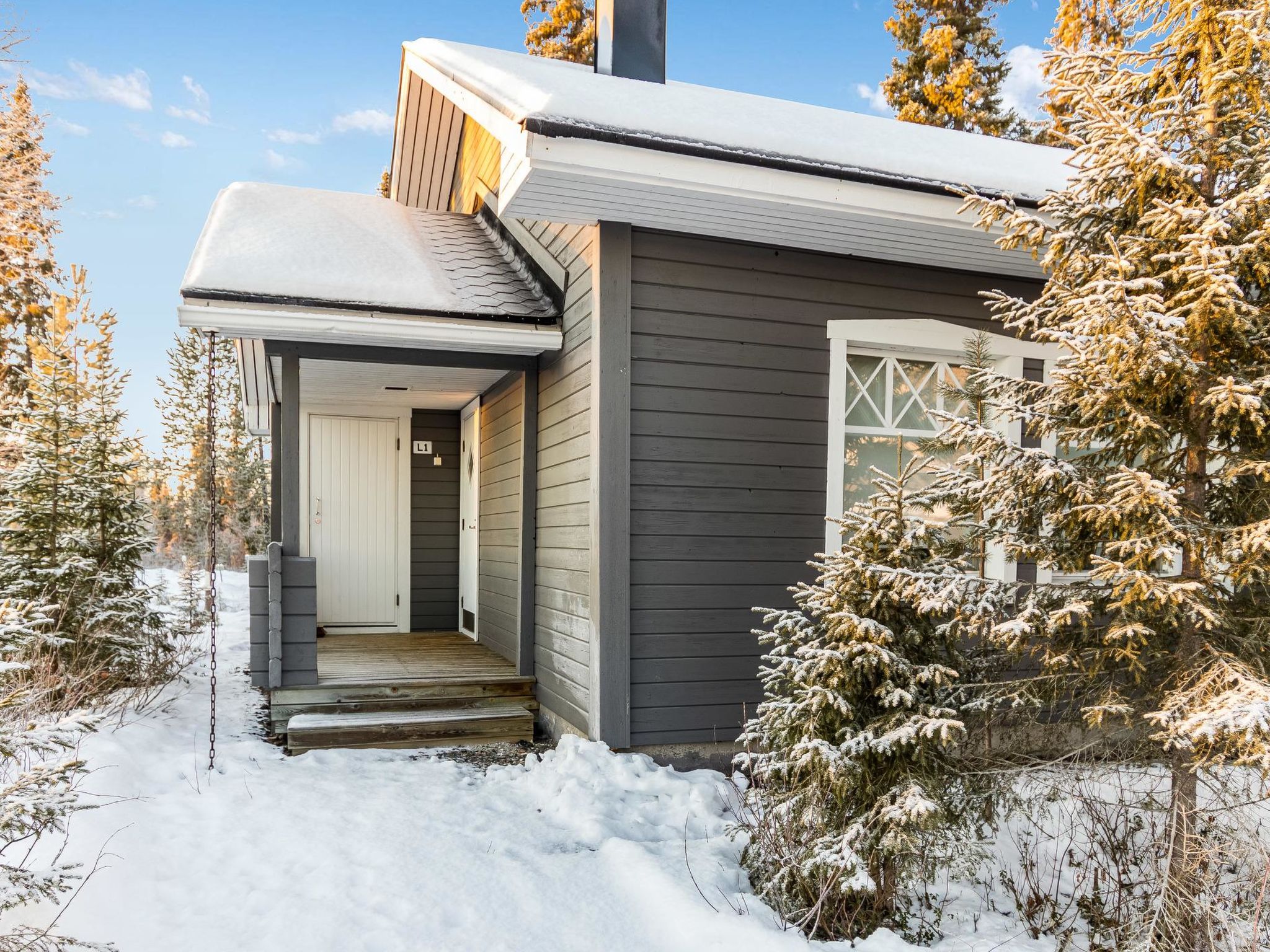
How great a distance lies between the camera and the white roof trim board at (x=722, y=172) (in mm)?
3947

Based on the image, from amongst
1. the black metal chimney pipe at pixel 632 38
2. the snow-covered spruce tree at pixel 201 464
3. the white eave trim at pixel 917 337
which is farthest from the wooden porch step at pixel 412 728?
the snow-covered spruce tree at pixel 201 464

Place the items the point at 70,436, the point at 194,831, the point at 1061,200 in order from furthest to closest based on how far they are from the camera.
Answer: the point at 70,436 → the point at 194,831 → the point at 1061,200

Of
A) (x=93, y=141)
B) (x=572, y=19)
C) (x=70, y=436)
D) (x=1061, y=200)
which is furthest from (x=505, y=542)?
(x=93, y=141)

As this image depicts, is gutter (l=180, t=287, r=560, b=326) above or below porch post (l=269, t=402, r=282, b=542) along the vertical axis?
above

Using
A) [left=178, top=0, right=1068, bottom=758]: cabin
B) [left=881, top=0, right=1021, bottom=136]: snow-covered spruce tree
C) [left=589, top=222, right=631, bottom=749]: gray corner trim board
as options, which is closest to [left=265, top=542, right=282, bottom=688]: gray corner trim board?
[left=178, top=0, right=1068, bottom=758]: cabin

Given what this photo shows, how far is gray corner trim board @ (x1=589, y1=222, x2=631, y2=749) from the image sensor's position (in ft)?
15.0

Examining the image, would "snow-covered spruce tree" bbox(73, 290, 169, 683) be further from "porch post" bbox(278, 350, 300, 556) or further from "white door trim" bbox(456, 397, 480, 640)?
"white door trim" bbox(456, 397, 480, 640)

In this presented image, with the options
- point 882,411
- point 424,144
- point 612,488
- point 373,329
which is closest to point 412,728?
point 612,488

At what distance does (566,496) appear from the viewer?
524 centimetres

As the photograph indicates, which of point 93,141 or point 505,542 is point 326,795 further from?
point 93,141

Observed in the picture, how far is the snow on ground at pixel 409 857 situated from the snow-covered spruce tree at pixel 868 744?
0.66 feet

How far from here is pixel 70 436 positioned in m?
6.26

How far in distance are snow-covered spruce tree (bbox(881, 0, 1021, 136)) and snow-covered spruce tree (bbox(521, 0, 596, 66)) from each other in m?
5.76

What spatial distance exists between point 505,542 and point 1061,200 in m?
4.60
